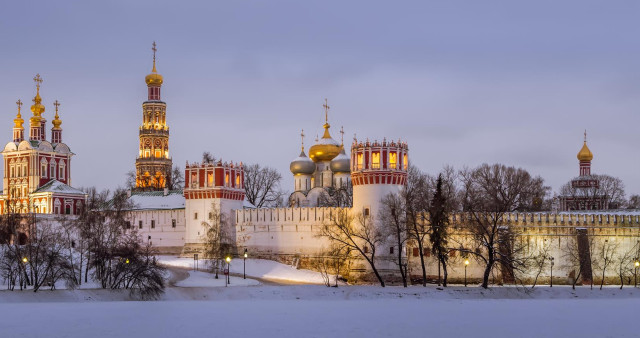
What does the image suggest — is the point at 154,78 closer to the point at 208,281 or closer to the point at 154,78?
the point at 154,78

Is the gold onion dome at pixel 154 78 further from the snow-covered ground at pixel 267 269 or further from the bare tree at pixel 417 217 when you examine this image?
the bare tree at pixel 417 217

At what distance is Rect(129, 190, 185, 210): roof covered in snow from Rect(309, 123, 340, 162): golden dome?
449 inches

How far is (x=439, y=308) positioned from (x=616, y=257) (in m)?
16.3

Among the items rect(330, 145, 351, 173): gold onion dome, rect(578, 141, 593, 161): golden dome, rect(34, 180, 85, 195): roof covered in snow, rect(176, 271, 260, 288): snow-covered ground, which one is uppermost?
rect(578, 141, 593, 161): golden dome

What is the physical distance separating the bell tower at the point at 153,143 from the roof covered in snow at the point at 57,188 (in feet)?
46.7

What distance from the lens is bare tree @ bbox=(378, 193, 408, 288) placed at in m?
64.4

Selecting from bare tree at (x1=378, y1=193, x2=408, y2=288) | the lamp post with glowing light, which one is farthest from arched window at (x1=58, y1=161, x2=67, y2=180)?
the lamp post with glowing light

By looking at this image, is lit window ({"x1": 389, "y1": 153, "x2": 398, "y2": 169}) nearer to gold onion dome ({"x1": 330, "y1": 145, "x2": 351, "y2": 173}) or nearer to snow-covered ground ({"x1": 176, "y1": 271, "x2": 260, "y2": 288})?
snow-covered ground ({"x1": 176, "y1": 271, "x2": 260, "y2": 288})

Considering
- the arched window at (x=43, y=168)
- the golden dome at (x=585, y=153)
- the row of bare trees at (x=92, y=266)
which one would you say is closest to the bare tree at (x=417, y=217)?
the row of bare trees at (x=92, y=266)

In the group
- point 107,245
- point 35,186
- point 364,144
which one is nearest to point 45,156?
point 35,186

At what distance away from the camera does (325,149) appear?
88.4m

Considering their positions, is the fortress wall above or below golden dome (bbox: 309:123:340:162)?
below

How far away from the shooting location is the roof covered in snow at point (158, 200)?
8425cm

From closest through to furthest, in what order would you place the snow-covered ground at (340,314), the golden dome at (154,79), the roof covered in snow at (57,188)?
the snow-covered ground at (340,314) → the roof covered in snow at (57,188) → the golden dome at (154,79)
